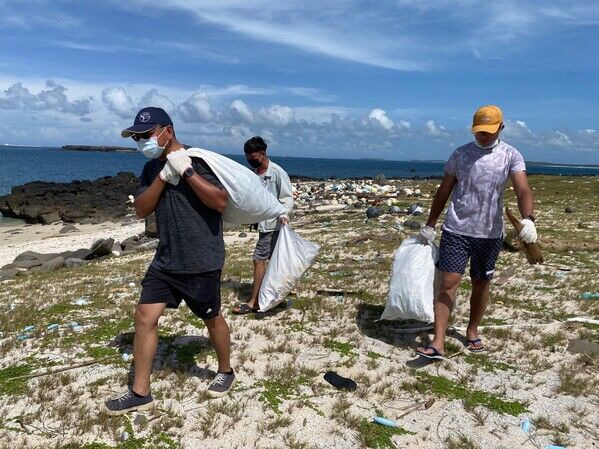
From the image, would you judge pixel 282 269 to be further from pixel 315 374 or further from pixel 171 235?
pixel 171 235

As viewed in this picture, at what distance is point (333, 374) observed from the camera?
14.5 ft

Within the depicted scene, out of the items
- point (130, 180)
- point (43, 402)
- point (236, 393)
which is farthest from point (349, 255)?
point (130, 180)

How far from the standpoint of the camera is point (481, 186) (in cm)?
443

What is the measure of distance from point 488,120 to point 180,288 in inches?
110

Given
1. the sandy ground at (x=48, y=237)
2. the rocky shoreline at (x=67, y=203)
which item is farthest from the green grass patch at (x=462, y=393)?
the rocky shoreline at (x=67, y=203)

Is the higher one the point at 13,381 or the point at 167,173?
the point at 167,173

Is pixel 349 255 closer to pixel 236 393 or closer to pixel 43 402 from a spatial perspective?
pixel 236 393

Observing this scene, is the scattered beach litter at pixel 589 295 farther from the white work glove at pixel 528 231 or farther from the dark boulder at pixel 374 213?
the dark boulder at pixel 374 213

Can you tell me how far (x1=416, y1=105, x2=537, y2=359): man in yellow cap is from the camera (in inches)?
173

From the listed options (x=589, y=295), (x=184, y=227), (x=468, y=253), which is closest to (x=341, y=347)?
(x=468, y=253)

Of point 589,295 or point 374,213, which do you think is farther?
point 374,213

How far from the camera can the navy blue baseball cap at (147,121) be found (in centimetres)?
356

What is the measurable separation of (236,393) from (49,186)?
1525 inches

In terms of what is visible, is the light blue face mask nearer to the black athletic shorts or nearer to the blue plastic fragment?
the black athletic shorts
